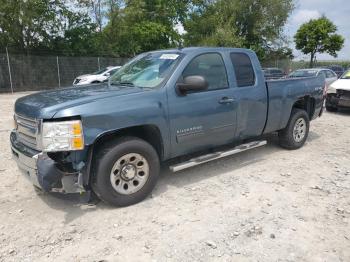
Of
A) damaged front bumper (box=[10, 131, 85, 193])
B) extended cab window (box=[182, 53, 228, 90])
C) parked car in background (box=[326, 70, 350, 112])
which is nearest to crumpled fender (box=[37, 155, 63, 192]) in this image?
damaged front bumper (box=[10, 131, 85, 193])

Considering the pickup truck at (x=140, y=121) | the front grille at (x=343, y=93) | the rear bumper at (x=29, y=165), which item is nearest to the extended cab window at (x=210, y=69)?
the pickup truck at (x=140, y=121)

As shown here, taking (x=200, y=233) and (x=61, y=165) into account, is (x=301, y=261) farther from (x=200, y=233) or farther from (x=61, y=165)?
(x=61, y=165)

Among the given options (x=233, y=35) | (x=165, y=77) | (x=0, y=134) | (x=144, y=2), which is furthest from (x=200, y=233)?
(x=233, y=35)

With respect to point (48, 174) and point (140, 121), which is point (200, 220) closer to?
point (140, 121)

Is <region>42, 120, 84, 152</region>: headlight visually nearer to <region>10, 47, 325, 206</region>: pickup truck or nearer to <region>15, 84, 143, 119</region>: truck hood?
<region>10, 47, 325, 206</region>: pickup truck

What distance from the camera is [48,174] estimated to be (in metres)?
3.68

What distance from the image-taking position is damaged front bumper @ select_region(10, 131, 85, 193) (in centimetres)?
370

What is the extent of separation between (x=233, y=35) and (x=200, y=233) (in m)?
31.1

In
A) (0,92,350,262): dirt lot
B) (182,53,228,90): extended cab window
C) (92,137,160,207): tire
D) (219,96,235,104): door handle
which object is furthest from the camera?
(219,96,235,104): door handle

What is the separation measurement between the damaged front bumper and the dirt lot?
0.37 metres

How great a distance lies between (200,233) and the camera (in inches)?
146

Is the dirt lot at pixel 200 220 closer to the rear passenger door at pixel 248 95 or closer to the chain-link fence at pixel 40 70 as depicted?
the rear passenger door at pixel 248 95

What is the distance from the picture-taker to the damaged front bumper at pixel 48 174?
3701mm

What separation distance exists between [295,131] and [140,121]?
3.81 metres
